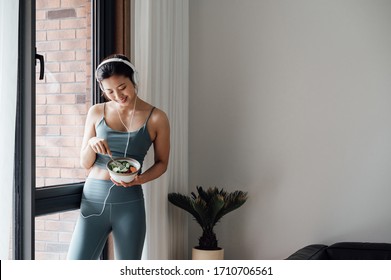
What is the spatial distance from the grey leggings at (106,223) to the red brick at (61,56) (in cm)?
63

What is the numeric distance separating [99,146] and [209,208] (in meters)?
1.01

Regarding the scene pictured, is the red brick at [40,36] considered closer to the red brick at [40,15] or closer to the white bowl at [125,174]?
the red brick at [40,15]

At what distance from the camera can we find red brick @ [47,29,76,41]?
113 inches

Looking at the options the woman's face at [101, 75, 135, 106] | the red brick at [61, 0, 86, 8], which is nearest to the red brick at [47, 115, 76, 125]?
the woman's face at [101, 75, 135, 106]

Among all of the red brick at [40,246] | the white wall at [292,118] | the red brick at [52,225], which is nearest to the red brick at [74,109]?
the red brick at [52,225]

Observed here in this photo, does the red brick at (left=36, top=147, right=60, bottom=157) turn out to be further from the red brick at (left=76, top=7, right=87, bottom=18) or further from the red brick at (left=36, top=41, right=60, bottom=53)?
the red brick at (left=76, top=7, right=87, bottom=18)

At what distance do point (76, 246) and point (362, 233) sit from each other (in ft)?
5.50

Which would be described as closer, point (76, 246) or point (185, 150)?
point (76, 246)

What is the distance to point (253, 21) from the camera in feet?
12.2

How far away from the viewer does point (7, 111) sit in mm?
2381

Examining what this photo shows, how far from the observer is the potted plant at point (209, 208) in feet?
11.1

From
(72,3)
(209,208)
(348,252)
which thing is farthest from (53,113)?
(348,252)

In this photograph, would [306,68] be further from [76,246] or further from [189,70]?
Answer: [76,246]
